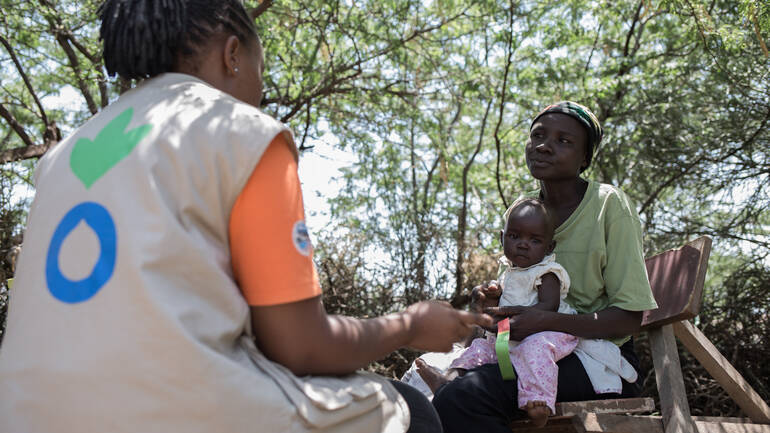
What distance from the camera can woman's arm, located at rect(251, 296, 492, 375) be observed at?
1.49 m

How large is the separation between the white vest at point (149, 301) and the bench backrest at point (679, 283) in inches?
77.6

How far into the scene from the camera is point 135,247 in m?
1.36

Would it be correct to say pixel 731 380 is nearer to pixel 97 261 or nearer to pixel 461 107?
pixel 97 261

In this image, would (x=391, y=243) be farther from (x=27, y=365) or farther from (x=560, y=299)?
(x=27, y=365)

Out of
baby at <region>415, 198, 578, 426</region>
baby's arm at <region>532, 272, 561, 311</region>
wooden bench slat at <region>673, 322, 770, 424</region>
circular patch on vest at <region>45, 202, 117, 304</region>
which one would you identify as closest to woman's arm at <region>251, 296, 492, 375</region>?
circular patch on vest at <region>45, 202, 117, 304</region>

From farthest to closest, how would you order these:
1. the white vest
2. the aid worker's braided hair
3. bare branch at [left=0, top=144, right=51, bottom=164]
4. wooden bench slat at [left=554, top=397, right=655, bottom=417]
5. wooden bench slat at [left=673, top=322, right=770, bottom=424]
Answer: bare branch at [left=0, top=144, right=51, bottom=164] → wooden bench slat at [left=673, top=322, right=770, bottom=424] → wooden bench slat at [left=554, top=397, right=655, bottom=417] → the aid worker's braided hair → the white vest

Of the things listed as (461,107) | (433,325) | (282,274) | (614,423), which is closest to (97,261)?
(282,274)

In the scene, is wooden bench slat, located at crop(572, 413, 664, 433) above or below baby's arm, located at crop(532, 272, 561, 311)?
below

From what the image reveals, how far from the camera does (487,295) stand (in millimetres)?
2957

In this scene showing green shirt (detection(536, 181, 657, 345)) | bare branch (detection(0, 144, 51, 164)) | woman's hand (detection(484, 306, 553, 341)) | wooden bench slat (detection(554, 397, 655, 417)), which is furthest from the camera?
bare branch (detection(0, 144, 51, 164))

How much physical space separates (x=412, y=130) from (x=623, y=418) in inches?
188

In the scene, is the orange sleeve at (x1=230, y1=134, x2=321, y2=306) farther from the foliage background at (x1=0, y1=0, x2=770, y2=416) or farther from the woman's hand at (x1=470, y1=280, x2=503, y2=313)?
the foliage background at (x1=0, y1=0, x2=770, y2=416)

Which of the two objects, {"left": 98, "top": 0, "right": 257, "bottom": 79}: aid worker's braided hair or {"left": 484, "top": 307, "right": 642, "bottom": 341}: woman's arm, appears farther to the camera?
{"left": 484, "top": 307, "right": 642, "bottom": 341}: woman's arm

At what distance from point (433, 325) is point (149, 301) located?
2.29 ft
